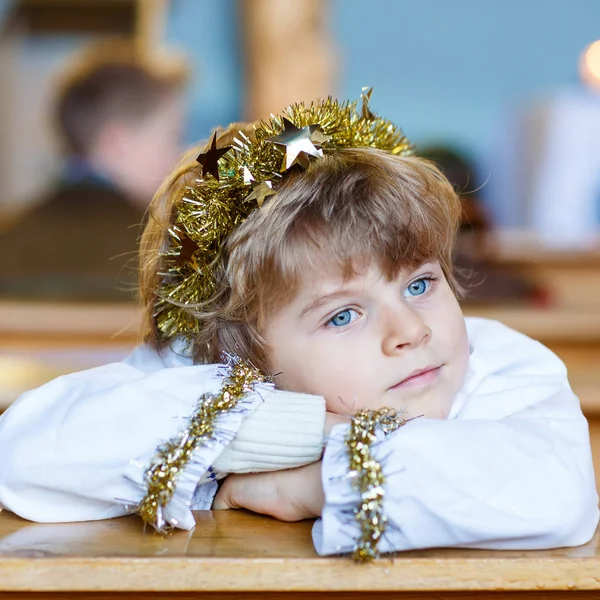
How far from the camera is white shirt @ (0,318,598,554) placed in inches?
28.8

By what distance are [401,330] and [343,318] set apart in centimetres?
6

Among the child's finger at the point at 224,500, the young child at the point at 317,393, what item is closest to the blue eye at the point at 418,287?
the young child at the point at 317,393

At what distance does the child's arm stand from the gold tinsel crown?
0.38ft

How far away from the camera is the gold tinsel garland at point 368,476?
709 mm

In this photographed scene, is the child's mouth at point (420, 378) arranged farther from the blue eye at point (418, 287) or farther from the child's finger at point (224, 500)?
the child's finger at point (224, 500)

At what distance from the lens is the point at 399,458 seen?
745 millimetres

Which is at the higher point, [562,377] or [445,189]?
[445,189]

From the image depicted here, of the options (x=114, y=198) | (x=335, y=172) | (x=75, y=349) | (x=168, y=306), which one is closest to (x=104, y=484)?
(x=168, y=306)

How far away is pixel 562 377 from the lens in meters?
0.95

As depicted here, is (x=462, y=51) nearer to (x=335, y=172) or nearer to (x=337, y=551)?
(x=335, y=172)

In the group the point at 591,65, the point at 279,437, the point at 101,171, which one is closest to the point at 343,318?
the point at 279,437

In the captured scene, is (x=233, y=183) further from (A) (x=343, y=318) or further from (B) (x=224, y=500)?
(B) (x=224, y=500)

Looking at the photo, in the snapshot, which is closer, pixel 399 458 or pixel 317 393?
pixel 399 458

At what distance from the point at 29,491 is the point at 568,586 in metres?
0.50
